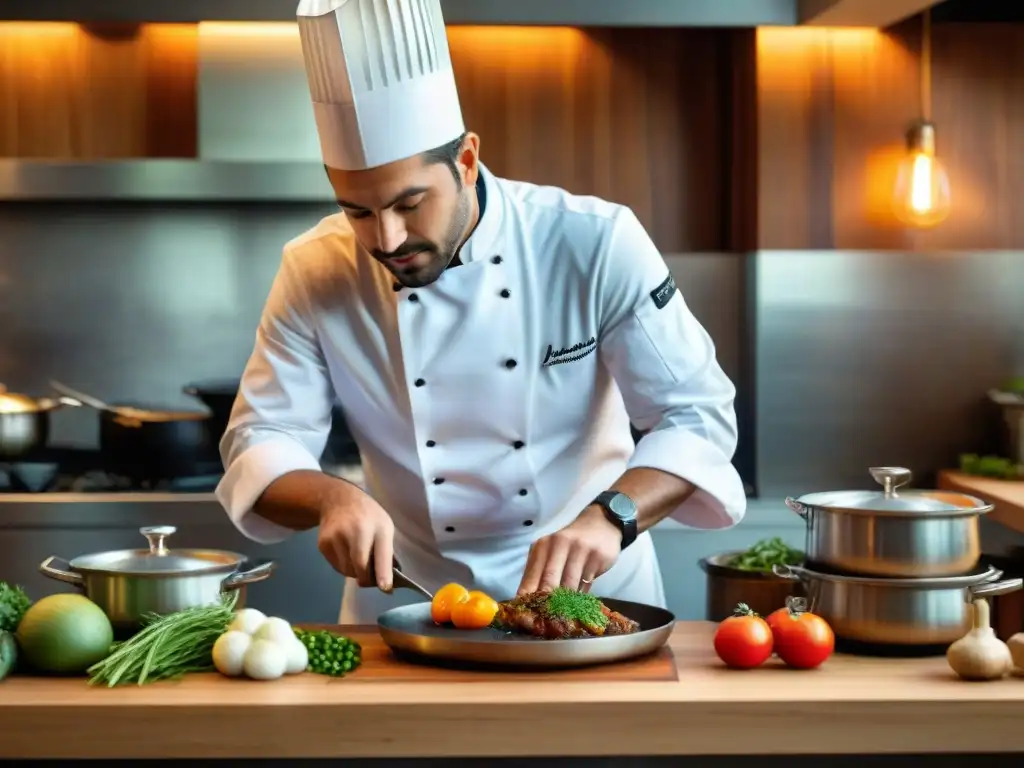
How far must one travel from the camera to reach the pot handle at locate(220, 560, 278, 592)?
1.94m

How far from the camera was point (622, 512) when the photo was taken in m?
2.06

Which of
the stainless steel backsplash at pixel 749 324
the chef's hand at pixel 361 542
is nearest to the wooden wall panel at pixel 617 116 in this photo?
the stainless steel backsplash at pixel 749 324

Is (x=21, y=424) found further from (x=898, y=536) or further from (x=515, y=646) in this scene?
(x=898, y=536)

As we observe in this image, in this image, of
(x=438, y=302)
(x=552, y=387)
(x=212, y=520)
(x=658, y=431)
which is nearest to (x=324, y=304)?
(x=438, y=302)

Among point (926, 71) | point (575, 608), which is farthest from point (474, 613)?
point (926, 71)

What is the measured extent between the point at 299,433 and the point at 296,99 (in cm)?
177

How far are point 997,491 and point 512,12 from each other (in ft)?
6.04

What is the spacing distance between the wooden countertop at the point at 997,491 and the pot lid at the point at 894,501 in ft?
4.04

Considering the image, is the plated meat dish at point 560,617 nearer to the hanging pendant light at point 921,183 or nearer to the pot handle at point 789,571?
the pot handle at point 789,571

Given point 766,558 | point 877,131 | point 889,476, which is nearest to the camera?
point 889,476

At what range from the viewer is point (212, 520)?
3686mm

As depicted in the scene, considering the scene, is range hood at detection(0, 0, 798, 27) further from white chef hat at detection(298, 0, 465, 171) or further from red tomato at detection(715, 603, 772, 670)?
red tomato at detection(715, 603, 772, 670)

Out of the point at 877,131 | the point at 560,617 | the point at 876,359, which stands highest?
the point at 877,131

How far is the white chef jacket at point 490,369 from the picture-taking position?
2326 millimetres
